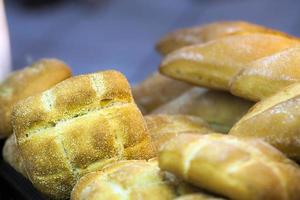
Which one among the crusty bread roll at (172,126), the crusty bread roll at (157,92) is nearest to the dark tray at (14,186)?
the crusty bread roll at (172,126)

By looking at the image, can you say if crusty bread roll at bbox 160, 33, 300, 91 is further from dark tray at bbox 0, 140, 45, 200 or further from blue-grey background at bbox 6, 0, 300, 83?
blue-grey background at bbox 6, 0, 300, 83

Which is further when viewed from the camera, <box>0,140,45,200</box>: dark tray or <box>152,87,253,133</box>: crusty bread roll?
<box>152,87,253,133</box>: crusty bread roll

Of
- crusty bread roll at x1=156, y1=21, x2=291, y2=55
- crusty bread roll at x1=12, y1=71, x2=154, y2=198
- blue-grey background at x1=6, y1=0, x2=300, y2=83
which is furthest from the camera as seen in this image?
blue-grey background at x1=6, y1=0, x2=300, y2=83

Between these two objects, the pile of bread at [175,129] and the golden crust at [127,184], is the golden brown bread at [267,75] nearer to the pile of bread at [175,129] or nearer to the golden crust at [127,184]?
the pile of bread at [175,129]

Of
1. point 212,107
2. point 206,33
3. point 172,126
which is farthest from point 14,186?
point 206,33

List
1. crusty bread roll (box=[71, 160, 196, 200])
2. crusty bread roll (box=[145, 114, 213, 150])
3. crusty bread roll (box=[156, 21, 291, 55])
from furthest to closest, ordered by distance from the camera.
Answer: crusty bread roll (box=[156, 21, 291, 55]) < crusty bread roll (box=[145, 114, 213, 150]) < crusty bread roll (box=[71, 160, 196, 200])

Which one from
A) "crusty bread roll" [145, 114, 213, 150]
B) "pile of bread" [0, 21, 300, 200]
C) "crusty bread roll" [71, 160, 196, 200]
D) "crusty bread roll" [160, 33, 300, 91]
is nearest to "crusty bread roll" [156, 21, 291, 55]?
"pile of bread" [0, 21, 300, 200]

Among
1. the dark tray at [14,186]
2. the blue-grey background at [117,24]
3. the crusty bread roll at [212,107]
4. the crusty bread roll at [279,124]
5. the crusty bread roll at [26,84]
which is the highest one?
the crusty bread roll at [279,124]

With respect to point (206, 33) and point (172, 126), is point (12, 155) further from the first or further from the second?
point (206, 33)
